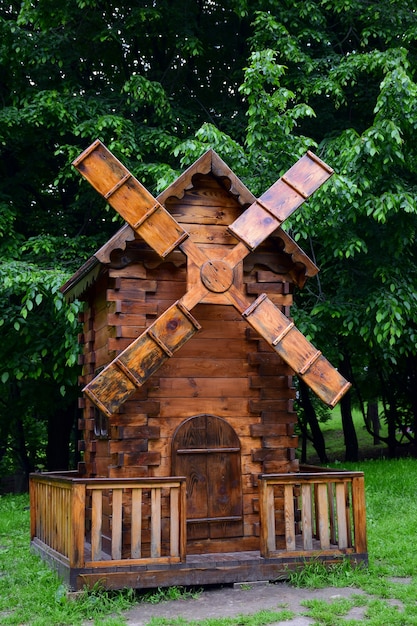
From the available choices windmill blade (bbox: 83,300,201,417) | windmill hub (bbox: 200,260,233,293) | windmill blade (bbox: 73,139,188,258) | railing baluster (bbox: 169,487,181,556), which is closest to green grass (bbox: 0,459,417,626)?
railing baluster (bbox: 169,487,181,556)

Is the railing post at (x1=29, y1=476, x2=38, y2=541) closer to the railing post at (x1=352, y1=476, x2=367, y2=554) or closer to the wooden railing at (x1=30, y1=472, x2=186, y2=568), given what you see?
the wooden railing at (x1=30, y1=472, x2=186, y2=568)

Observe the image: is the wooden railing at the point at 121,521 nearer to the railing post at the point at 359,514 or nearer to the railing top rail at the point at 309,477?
the railing top rail at the point at 309,477

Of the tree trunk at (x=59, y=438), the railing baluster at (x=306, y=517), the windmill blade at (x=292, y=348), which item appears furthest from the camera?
the tree trunk at (x=59, y=438)

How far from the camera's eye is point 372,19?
15820 mm

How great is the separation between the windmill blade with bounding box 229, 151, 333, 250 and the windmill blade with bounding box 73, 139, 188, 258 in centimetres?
78

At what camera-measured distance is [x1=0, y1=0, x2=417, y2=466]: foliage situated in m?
13.7

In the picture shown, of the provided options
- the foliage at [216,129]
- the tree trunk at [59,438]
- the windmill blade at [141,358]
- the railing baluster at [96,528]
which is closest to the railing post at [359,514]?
the windmill blade at [141,358]

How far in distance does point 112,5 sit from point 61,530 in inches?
502

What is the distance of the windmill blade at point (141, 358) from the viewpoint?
8359 mm

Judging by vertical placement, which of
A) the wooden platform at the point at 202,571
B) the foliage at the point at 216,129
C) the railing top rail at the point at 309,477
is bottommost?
the wooden platform at the point at 202,571

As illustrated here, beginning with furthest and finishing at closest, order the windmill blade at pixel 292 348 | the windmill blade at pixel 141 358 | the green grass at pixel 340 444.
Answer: the green grass at pixel 340 444, the windmill blade at pixel 292 348, the windmill blade at pixel 141 358

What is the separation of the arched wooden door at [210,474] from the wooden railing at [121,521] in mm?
355

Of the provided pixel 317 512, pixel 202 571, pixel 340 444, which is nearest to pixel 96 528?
pixel 202 571

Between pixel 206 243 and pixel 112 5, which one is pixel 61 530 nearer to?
pixel 206 243
